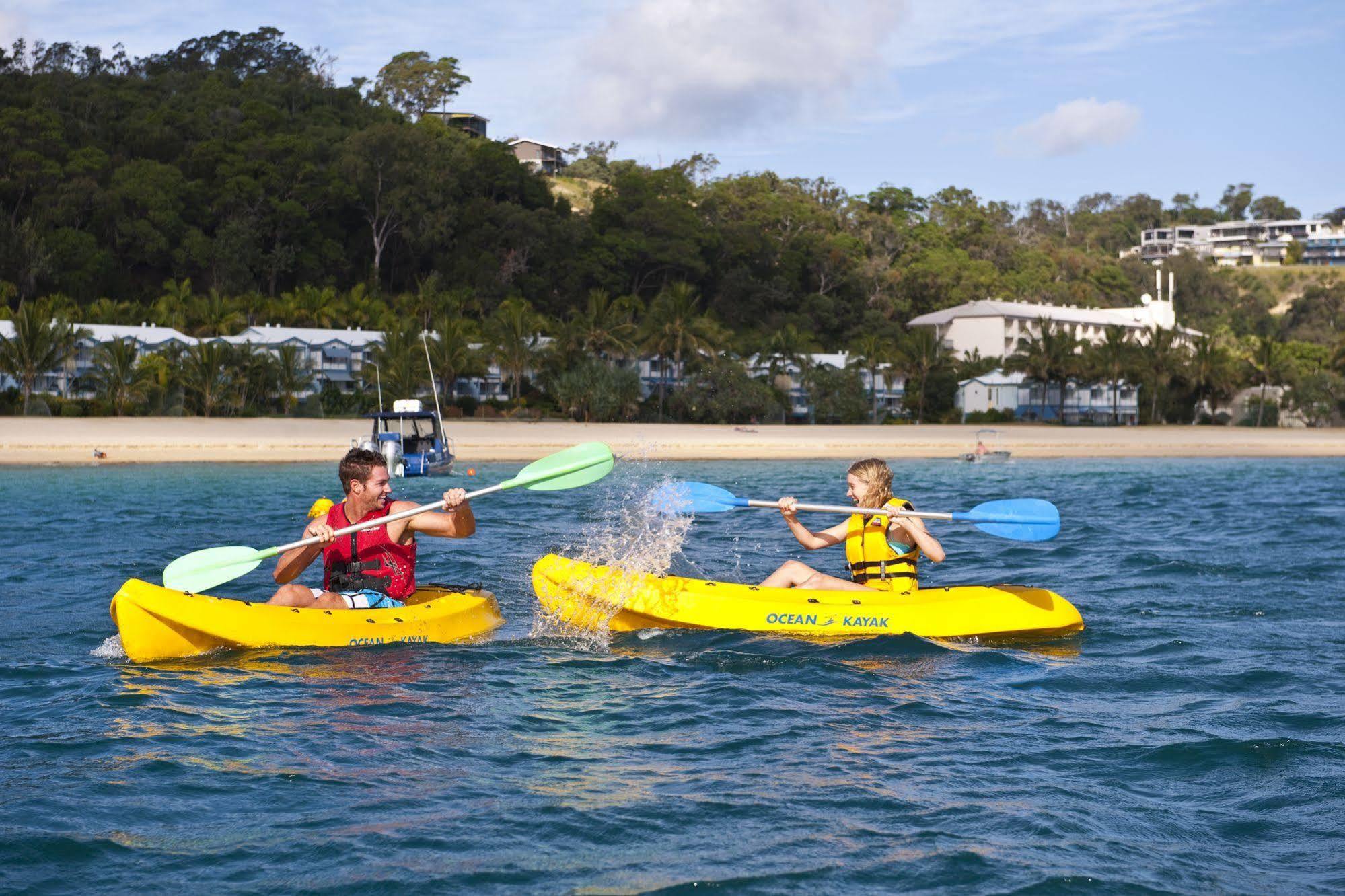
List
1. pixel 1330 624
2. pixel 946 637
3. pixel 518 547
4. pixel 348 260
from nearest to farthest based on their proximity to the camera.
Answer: pixel 946 637, pixel 1330 624, pixel 518 547, pixel 348 260

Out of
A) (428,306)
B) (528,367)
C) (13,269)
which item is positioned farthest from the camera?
(428,306)

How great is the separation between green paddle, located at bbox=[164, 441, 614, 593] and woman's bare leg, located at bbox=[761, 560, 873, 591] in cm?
149

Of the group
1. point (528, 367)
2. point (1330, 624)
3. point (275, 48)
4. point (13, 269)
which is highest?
point (275, 48)

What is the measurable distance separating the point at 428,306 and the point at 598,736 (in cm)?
5457

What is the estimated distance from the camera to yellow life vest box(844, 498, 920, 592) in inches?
356

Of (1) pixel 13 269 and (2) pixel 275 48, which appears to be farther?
(2) pixel 275 48

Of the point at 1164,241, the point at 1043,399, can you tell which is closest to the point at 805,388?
the point at 1043,399

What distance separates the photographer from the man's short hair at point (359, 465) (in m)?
8.05

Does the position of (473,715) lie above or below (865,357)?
below

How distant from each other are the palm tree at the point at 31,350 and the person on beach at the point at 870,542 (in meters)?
34.9

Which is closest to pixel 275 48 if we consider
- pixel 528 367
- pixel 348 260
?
pixel 348 260

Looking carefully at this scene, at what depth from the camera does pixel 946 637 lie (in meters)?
9.05

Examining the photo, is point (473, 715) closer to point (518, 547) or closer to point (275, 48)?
point (518, 547)

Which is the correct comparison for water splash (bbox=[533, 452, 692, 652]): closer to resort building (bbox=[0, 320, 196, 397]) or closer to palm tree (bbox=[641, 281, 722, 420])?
resort building (bbox=[0, 320, 196, 397])
